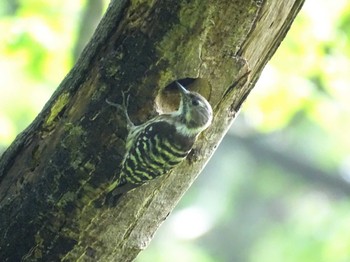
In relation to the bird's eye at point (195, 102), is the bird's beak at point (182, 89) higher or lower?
higher

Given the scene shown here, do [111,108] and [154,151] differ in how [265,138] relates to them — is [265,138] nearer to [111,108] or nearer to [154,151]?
[154,151]

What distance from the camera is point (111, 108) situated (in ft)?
8.93

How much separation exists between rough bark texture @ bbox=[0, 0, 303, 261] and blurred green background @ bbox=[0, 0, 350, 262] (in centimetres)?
228

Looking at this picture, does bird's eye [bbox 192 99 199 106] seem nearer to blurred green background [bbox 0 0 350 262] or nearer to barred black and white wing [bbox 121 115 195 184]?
barred black and white wing [bbox 121 115 195 184]

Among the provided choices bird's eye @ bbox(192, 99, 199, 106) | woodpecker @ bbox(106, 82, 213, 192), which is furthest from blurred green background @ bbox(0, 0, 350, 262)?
bird's eye @ bbox(192, 99, 199, 106)

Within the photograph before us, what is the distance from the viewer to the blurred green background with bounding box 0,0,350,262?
19.7 ft

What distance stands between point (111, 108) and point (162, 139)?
0.34m

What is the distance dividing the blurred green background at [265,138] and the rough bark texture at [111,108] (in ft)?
7.49

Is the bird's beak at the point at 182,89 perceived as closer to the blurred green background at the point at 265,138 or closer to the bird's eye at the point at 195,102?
the bird's eye at the point at 195,102

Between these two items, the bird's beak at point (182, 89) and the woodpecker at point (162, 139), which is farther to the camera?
the bird's beak at point (182, 89)

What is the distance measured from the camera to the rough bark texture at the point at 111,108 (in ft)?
8.90

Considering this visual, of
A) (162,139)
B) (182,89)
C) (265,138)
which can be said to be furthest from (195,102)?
(265,138)

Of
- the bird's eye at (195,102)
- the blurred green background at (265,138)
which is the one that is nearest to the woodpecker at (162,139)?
the bird's eye at (195,102)

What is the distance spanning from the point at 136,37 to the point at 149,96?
0.73 ft
